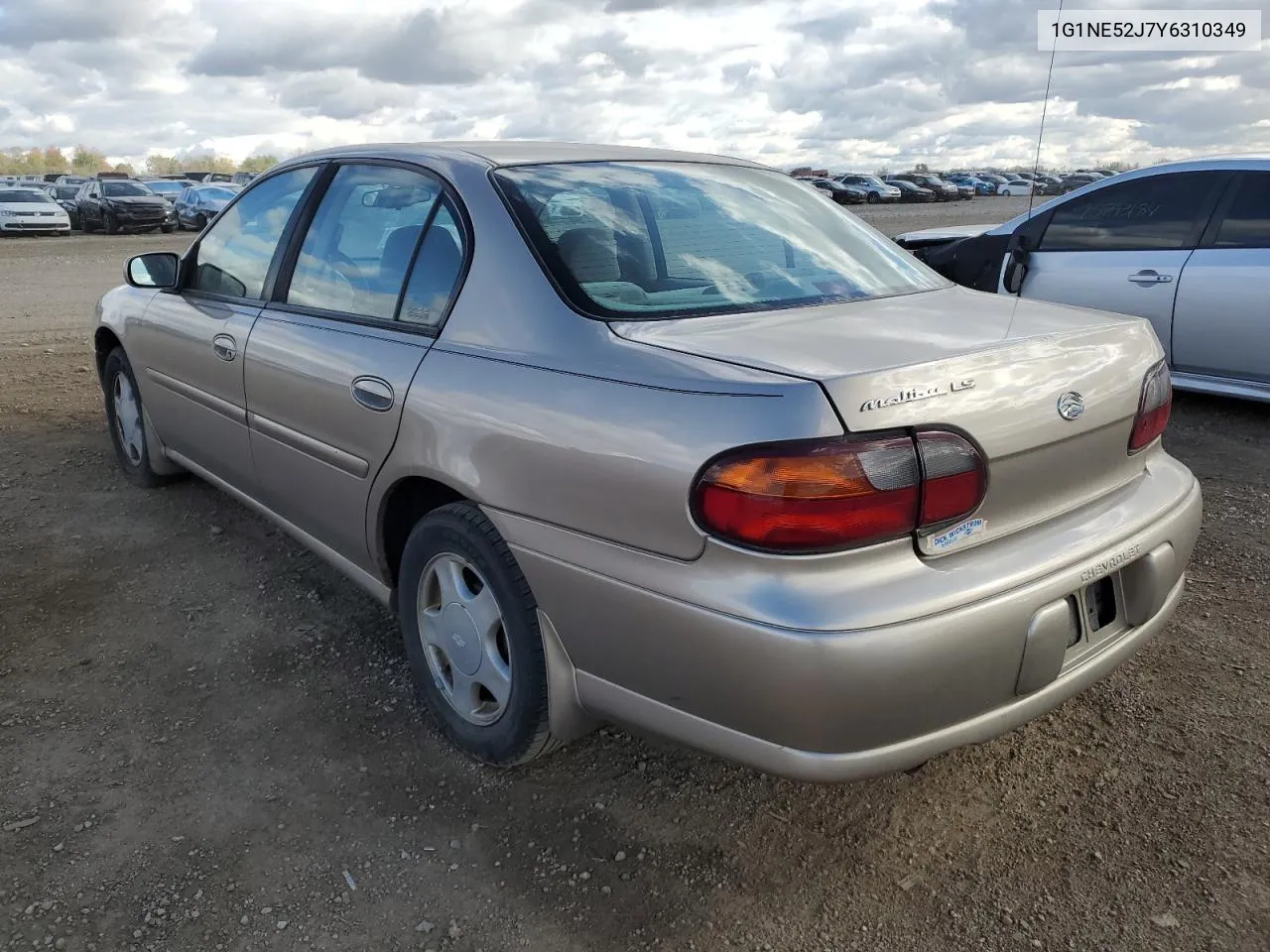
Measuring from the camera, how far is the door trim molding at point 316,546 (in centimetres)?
295

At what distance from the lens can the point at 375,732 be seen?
2801 millimetres

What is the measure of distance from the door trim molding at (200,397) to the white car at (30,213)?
2503 cm

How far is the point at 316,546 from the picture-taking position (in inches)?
128

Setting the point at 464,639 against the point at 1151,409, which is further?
the point at 464,639

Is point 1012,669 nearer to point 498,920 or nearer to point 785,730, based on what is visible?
point 785,730

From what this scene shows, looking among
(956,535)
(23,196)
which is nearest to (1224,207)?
(956,535)

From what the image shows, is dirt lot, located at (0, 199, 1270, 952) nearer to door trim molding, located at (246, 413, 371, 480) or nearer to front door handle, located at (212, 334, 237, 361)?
door trim molding, located at (246, 413, 371, 480)

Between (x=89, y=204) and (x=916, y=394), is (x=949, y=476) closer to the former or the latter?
(x=916, y=394)

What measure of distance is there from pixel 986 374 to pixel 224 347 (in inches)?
104

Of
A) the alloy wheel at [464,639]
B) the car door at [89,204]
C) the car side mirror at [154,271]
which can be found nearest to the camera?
the alloy wheel at [464,639]

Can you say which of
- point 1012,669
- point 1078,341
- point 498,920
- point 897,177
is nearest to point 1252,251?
point 1078,341

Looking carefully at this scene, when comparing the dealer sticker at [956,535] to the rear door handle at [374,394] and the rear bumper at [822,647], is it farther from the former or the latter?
the rear door handle at [374,394]

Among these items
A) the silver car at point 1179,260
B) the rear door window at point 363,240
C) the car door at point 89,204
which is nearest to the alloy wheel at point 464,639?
the rear door window at point 363,240

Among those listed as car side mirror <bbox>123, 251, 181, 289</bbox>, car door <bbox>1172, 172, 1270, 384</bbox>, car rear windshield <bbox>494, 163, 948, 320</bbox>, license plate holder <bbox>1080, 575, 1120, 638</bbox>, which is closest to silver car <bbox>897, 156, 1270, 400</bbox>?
car door <bbox>1172, 172, 1270, 384</bbox>
